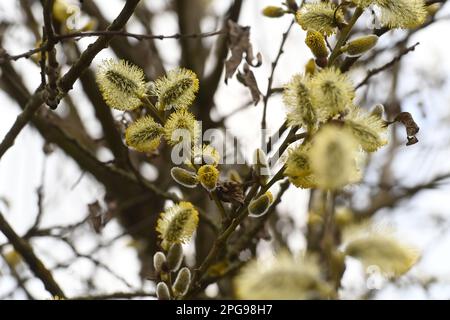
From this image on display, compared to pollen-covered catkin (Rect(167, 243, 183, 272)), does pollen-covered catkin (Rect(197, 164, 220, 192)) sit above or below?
above

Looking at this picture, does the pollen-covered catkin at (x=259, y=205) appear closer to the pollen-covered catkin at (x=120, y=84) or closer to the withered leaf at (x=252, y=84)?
the pollen-covered catkin at (x=120, y=84)

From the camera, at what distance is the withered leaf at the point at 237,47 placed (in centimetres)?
185

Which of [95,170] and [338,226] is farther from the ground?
[95,170]

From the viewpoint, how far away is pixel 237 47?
1862mm

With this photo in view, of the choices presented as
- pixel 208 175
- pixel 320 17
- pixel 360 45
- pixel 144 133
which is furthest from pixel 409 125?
pixel 144 133

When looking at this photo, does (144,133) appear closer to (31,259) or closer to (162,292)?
(162,292)

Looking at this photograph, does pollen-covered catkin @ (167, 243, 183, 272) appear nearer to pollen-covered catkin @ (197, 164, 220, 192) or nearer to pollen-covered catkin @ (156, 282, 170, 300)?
pollen-covered catkin @ (156, 282, 170, 300)

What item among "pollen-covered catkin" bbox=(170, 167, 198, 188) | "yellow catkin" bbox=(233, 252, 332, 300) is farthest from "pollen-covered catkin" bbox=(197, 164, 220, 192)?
"yellow catkin" bbox=(233, 252, 332, 300)

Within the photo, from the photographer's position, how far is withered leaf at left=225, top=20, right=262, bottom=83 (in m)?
1.85

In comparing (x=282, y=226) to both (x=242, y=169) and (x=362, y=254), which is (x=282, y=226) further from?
(x=362, y=254)

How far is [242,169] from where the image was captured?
3096mm

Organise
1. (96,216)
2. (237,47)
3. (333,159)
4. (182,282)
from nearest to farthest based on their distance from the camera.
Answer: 1. (333,159)
2. (182,282)
3. (237,47)
4. (96,216)
